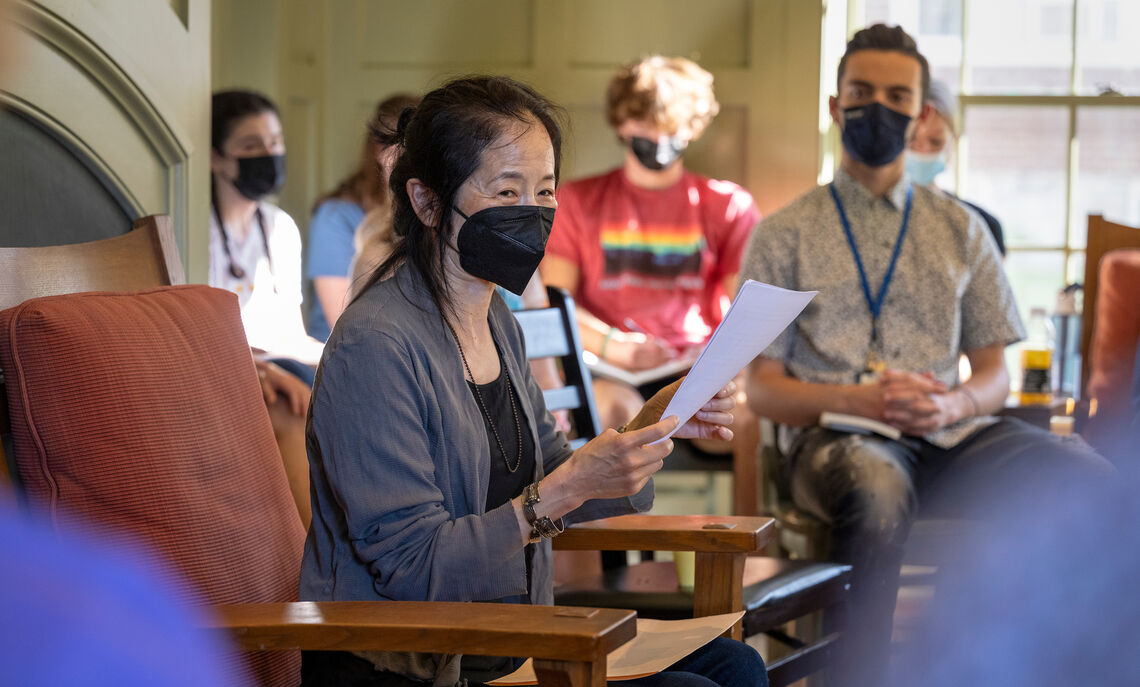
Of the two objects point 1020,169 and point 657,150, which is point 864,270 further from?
point 1020,169

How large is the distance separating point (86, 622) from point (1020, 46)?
354cm

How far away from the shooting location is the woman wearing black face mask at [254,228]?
8.67 feet

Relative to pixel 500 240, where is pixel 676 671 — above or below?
below

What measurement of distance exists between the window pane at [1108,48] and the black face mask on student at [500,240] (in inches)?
118

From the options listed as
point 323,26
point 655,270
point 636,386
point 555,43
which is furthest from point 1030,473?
point 323,26

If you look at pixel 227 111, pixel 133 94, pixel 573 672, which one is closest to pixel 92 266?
pixel 133 94

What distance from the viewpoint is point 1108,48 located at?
3.73 meters

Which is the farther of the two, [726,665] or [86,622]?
[726,665]

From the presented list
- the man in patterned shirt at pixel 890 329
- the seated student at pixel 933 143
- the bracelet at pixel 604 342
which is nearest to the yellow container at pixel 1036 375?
the seated student at pixel 933 143

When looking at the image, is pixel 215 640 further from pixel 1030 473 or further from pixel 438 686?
pixel 1030 473

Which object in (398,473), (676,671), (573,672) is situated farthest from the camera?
(676,671)

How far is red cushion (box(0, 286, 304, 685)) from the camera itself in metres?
1.13

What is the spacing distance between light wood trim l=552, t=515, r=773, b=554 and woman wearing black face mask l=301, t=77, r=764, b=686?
0.03 meters

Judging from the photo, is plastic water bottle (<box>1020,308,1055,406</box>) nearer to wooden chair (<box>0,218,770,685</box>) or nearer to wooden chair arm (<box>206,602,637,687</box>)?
wooden chair (<box>0,218,770,685</box>)
